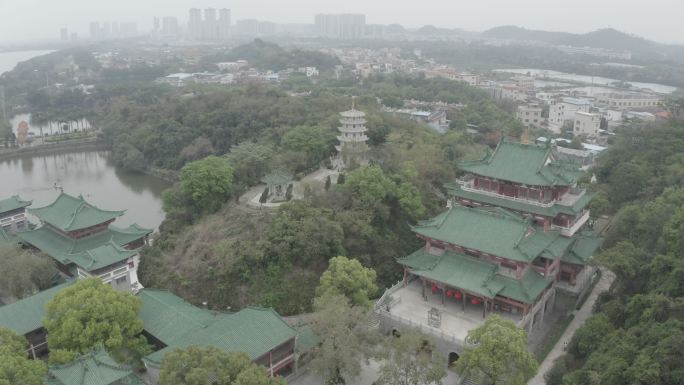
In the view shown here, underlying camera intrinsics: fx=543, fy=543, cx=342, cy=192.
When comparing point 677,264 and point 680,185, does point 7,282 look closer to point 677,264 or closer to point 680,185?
point 677,264

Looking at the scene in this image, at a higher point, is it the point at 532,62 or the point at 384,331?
the point at 532,62

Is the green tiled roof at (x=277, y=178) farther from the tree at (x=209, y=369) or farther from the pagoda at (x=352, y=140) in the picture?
the tree at (x=209, y=369)

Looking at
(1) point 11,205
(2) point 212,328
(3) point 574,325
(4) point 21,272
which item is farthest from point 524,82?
(4) point 21,272

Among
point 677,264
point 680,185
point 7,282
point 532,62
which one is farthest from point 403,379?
point 532,62

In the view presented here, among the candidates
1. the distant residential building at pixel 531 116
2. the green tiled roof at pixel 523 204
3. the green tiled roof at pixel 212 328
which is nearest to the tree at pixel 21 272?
the green tiled roof at pixel 212 328

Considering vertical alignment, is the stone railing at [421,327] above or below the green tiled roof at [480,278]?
below

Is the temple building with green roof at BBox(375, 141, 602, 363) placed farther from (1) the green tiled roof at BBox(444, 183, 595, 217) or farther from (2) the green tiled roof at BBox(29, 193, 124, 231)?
(2) the green tiled roof at BBox(29, 193, 124, 231)
